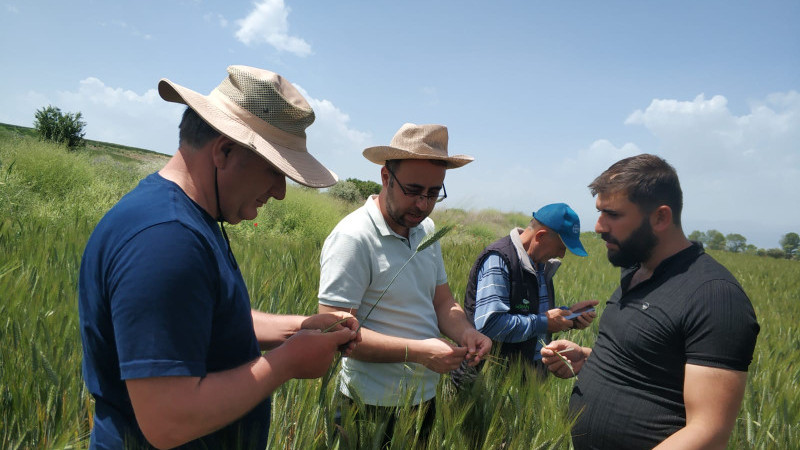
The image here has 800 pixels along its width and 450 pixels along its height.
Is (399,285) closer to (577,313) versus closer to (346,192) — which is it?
(577,313)

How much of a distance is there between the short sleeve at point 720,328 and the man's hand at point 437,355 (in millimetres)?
673

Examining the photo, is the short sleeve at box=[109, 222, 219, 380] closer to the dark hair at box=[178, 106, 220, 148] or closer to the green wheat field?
the dark hair at box=[178, 106, 220, 148]

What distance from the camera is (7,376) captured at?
4.52 feet


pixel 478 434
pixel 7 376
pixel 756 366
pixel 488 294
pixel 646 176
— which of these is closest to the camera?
pixel 7 376

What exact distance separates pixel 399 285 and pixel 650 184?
3.11ft

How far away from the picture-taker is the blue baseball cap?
238cm

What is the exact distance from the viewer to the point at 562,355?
196 cm

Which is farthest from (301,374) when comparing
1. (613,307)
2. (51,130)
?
(51,130)

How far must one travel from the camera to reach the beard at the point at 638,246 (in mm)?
1631

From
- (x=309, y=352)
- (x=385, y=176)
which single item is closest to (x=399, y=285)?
(x=385, y=176)

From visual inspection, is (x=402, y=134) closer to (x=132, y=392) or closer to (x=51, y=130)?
(x=132, y=392)

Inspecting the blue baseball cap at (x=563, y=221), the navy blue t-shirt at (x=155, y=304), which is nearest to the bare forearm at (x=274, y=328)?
the navy blue t-shirt at (x=155, y=304)

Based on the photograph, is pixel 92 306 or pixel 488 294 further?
pixel 488 294

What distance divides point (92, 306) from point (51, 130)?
26479mm
